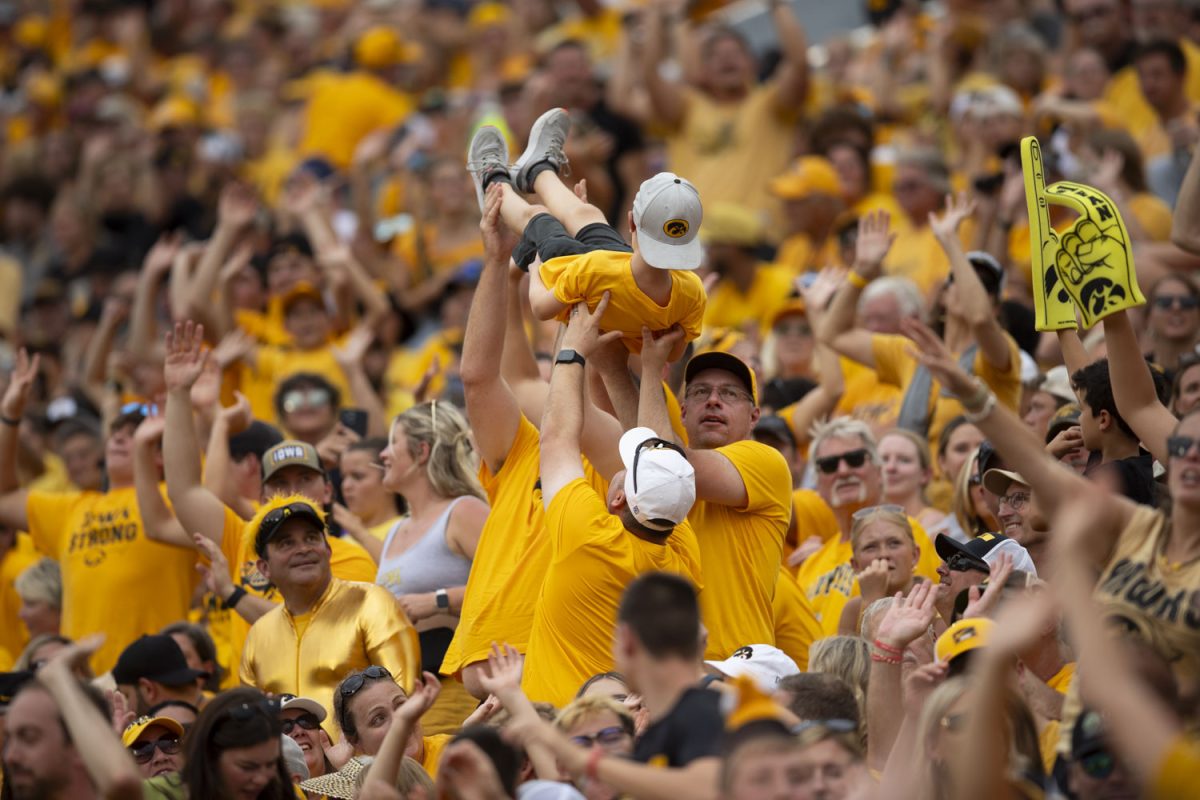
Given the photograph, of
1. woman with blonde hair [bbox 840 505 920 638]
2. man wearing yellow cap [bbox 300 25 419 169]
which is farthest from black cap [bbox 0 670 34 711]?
man wearing yellow cap [bbox 300 25 419 169]

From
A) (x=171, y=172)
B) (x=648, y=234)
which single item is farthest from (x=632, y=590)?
(x=171, y=172)

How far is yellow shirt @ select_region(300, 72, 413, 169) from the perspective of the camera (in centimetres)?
1609

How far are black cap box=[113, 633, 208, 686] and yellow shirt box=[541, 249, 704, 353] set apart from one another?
242 cm

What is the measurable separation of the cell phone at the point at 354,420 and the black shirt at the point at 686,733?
529cm

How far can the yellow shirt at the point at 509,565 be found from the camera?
6602mm

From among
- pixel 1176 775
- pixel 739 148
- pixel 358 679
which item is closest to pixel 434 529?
pixel 358 679

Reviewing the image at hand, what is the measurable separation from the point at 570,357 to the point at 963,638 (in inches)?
67.8

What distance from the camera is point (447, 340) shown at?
37.3ft

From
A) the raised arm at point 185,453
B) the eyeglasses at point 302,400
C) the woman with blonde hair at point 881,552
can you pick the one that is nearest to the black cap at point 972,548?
the woman with blonde hair at point 881,552

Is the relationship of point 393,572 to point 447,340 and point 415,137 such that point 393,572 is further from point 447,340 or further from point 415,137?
point 415,137

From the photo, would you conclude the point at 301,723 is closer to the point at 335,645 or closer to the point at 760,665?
the point at 335,645

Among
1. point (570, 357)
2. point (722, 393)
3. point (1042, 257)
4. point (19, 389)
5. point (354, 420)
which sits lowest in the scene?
point (354, 420)

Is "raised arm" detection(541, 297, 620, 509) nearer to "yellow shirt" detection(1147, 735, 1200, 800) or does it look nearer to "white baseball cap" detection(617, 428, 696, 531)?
"white baseball cap" detection(617, 428, 696, 531)

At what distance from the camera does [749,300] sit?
37.4 ft
